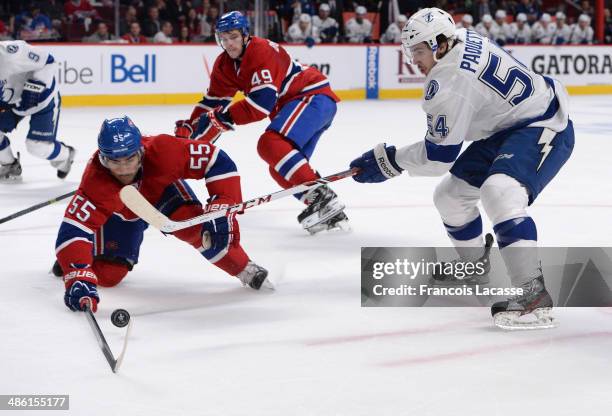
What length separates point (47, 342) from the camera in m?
3.10

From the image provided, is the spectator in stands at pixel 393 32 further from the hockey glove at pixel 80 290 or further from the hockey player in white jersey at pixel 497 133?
the hockey glove at pixel 80 290

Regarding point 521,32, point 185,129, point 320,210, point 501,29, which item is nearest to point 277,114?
point 185,129

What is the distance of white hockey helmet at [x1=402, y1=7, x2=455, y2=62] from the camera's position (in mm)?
3262

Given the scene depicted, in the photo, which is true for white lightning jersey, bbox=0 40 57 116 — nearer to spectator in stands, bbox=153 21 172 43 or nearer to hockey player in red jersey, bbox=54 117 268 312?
hockey player in red jersey, bbox=54 117 268 312

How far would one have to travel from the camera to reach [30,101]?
20.8ft

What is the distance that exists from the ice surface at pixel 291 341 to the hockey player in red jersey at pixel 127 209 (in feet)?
0.35

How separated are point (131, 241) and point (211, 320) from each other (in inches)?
23.7

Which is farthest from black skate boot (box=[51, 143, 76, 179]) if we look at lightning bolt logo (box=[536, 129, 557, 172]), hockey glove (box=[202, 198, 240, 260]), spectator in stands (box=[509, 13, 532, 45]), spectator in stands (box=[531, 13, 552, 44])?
spectator in stands (box=[531, 13, 552, 44])

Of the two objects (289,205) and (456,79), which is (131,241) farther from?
(289,205)

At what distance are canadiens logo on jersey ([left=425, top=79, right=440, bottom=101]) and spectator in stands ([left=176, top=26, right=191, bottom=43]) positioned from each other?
363 inches

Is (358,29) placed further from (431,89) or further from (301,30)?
(431,89)

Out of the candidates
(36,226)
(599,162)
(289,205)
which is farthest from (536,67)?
(36,226)

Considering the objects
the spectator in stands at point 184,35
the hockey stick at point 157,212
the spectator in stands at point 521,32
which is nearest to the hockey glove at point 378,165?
the hockey stick at point 157,212

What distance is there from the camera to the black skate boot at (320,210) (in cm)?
475
